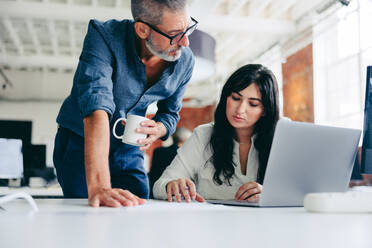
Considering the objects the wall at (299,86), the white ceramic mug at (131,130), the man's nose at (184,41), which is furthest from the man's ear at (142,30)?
the wall at (299,86)

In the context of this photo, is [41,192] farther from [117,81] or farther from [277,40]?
[277,40]

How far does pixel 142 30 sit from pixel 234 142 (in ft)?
1.97

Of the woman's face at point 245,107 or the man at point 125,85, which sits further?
the woman's face at point 245,107

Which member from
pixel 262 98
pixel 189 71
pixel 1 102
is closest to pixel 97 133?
pixel 189 71

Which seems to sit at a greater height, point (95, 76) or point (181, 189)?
point (95, 76)

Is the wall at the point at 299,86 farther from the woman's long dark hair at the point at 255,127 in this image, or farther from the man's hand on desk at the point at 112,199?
the man's hand on desk at the point at 112,199

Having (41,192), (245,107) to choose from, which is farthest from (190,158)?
(41,192)

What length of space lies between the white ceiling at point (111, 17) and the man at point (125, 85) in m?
4.32

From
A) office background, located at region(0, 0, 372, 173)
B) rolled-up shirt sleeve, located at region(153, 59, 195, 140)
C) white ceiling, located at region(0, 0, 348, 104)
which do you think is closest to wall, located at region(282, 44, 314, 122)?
office background, located at region(0, 0, 372, 173)

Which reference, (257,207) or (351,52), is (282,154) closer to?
(257,207)

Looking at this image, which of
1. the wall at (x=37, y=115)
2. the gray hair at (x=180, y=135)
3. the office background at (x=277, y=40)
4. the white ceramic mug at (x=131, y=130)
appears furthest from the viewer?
the wall at (x=37, y=115)

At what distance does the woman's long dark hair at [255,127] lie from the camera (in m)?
1.56

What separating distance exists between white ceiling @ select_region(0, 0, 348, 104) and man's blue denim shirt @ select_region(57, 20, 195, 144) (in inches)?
170

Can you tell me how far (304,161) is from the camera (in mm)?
923
